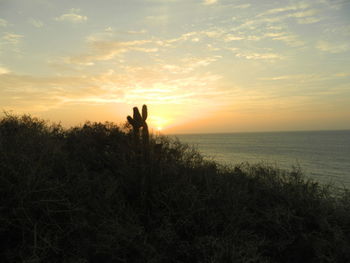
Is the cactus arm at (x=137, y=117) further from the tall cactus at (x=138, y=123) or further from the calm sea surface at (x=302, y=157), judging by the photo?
the calm sea surface at (x=302, y=157)

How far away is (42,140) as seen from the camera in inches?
279

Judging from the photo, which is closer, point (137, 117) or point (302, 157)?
point (137, 117)

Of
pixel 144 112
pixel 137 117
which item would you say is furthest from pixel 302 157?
pixel 137 117

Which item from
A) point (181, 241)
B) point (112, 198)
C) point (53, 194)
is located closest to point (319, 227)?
point (181, 241)

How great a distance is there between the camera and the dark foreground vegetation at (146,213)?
16.5 ft

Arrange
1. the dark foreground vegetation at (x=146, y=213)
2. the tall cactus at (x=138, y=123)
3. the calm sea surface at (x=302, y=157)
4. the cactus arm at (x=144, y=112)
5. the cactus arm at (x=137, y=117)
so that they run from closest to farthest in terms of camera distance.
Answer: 1. the dark foreground vegetation at (x=146, y=213)
2. the tall cactus at (x=138, y=123)
3. the cactus arm at (x=137, y=117)
4. the cactus arm at (x=144, y=112)
5. the calm sea surface at (x=302, y=157)

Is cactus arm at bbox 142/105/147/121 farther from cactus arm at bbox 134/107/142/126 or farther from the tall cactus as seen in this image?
cactus arm at bbox 134/107/142/126

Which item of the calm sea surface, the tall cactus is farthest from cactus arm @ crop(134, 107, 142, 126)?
the calm sea surface

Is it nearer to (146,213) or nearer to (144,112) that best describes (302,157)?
(144,112)

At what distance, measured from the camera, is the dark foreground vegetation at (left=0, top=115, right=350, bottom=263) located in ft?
16.5

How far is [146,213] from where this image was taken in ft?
20.9

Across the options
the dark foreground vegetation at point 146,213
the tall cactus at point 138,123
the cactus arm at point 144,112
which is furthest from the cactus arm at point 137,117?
the dark foreground vegetation at point 146,213

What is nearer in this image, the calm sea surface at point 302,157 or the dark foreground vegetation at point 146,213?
the dark foreground vegetation at point 146,213

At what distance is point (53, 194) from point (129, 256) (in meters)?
2.10
